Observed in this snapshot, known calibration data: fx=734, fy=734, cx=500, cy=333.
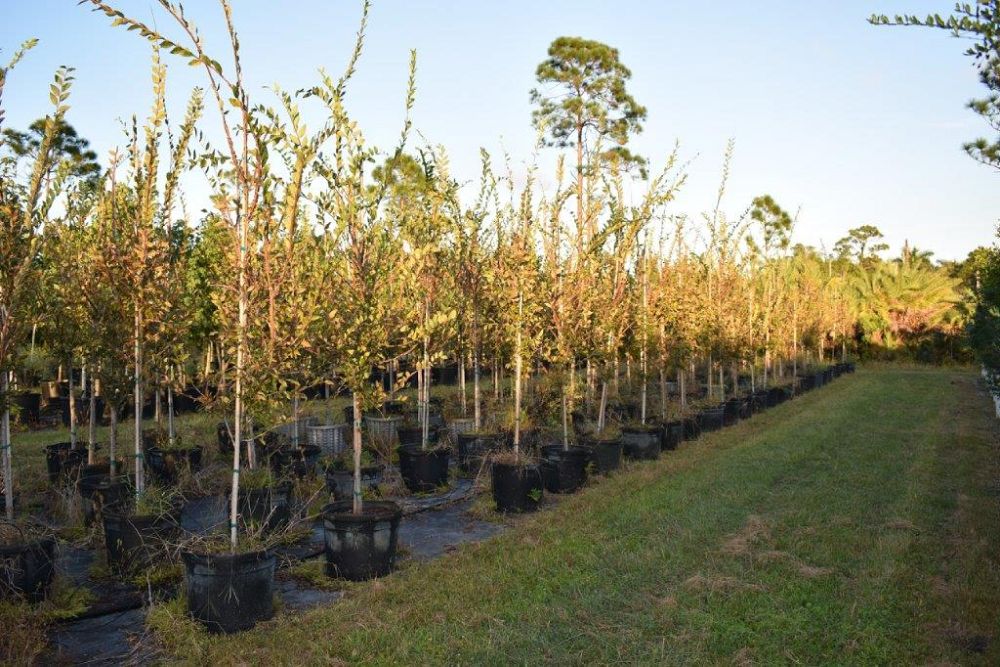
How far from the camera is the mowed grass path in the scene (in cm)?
457

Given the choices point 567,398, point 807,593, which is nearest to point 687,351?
point 567,398

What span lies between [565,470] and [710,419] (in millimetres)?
6125

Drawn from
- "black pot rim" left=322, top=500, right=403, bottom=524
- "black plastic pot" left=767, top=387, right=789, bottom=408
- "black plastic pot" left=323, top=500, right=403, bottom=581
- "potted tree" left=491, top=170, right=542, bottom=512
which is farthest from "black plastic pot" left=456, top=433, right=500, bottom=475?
"black plastic pot" left=767, top=387, right=789, bottom=408

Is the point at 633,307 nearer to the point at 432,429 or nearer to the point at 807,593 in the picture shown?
the point at 432,429

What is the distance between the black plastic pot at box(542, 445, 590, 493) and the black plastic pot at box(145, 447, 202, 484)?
4175mm

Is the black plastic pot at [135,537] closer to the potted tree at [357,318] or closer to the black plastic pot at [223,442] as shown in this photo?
the potted tree at [357,318]

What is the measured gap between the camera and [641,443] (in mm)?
11281

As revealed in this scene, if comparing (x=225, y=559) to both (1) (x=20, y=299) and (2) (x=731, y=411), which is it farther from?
(2) (x=731, y=411)

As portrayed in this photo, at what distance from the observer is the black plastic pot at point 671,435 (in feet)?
40.1

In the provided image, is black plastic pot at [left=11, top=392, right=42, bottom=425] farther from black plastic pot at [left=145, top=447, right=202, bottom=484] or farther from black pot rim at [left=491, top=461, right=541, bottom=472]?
black pot rim at [left=491, top=461, right=541, bottom=472]

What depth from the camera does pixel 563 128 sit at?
27609mm

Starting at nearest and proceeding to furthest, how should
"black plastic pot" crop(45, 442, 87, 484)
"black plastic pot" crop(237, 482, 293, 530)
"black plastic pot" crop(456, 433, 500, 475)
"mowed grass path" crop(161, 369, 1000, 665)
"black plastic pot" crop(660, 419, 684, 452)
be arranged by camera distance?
"mowed grass path" crop(161, 369, 1000, 665) < "black plastic pot" crop(237, 482, 293, 530) < "black plastic pot" crop(45, 442, 87, 484) < "black plastic pot" crop(456, 433, 500, 475) < "black plastic pot" crop(660, 419, 684, 452)

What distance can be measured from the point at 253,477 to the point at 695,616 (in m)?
3.99

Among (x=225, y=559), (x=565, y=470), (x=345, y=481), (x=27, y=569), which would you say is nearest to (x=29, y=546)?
(x=27, y=569)
